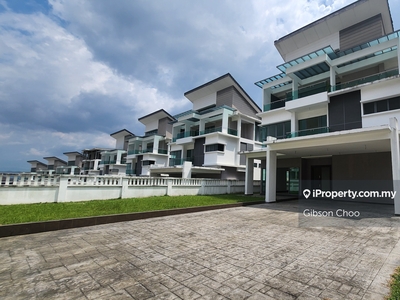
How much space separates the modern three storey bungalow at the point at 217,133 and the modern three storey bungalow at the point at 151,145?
5269 millimetres

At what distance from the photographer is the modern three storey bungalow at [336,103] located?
12.6m

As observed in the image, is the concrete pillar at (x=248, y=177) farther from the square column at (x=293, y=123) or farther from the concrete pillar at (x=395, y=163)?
the concrete pillar at (x=395, y=163)

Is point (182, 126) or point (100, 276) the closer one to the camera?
point (100, 276)

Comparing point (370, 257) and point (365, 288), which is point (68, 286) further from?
point (370, 257)

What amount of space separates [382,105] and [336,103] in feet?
8.31

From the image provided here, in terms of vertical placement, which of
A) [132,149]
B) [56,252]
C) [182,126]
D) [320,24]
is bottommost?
[56,252]

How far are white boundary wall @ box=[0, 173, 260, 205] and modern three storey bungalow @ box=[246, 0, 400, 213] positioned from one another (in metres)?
6.52

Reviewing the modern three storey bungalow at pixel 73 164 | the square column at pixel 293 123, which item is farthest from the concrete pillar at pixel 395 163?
the modern three storey bungalow at pixel 73 164

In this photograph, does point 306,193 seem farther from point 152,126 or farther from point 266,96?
point 152,126

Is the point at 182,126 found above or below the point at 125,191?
above

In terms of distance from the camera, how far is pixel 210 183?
1722cm

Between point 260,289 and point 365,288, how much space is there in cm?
152

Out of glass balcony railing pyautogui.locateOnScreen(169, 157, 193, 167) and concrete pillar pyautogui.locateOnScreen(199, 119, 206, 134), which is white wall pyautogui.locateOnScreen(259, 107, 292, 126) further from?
glass balcony railing pyautogui.locateOnScreen(169, 157, 193, 167)

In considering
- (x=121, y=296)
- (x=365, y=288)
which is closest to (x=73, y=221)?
(x=121, y=296)
